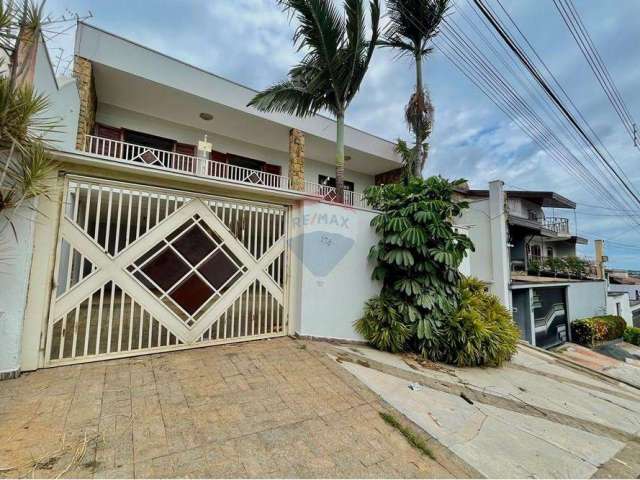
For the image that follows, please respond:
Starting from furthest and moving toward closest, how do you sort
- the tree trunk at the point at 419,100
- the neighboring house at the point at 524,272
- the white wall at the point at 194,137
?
the neighboring house at the point at 524,272 → the white wall at the point at 194,137 → the tree trunk at the point at 419,100

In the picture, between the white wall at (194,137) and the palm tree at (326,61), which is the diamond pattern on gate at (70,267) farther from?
the white wall at (194,137)

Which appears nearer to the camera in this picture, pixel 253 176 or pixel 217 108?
pixel 217 108

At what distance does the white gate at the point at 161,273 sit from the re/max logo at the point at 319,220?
0.32 m

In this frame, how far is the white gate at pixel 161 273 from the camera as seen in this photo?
328 cm

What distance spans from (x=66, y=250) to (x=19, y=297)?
2.11 feet

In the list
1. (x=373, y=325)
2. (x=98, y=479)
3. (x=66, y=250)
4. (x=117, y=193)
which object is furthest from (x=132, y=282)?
(x=373, y=325)

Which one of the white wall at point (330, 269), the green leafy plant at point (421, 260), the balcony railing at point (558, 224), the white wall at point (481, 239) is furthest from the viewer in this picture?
the balcony railing at point (558, 224)

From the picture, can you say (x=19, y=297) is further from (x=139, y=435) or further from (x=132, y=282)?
(x=139, y=435)

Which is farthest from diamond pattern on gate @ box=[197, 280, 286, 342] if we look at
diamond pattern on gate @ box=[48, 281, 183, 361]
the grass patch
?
the grass patch

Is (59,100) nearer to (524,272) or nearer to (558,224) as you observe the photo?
(524,272)

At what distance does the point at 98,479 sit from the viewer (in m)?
1.66

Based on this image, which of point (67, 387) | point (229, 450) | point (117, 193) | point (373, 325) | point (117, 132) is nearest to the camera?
point (229, 450)

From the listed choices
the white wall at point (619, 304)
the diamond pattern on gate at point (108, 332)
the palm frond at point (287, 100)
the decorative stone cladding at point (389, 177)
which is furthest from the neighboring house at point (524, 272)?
the diamond pattern on gate at point (108, 332)

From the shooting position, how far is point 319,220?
15.8 feet
